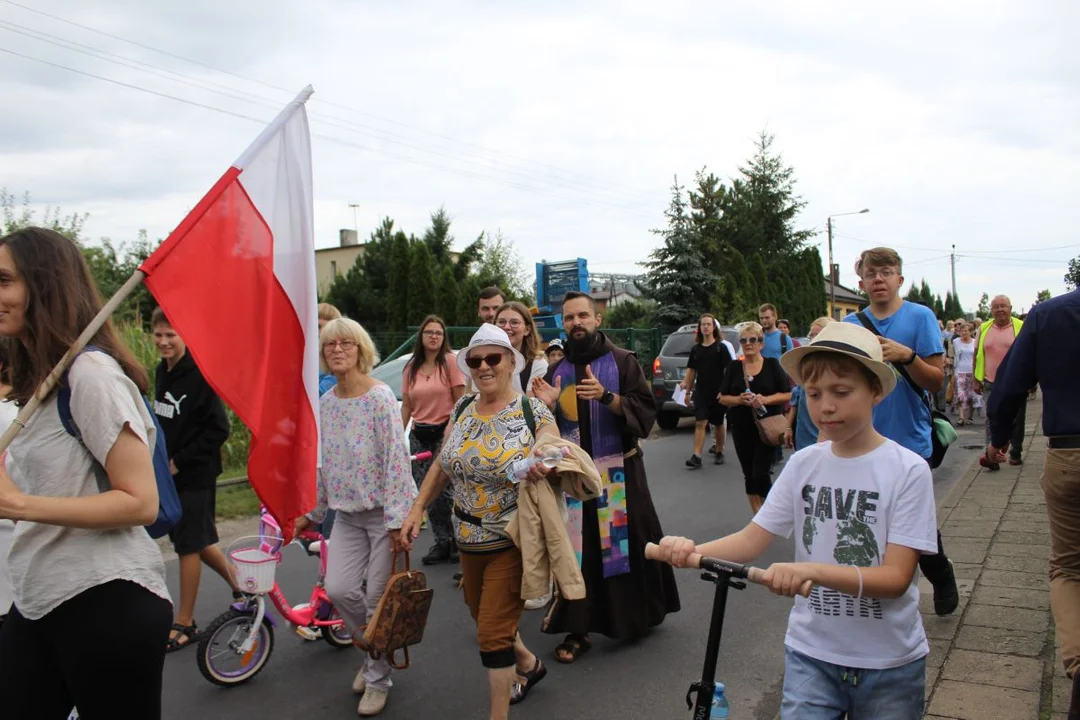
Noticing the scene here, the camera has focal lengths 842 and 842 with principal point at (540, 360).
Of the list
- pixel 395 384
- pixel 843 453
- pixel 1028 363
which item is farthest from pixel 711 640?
pixel 395 384

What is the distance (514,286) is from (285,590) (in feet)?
125

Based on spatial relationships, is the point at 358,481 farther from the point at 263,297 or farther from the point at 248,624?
the point at 263,297

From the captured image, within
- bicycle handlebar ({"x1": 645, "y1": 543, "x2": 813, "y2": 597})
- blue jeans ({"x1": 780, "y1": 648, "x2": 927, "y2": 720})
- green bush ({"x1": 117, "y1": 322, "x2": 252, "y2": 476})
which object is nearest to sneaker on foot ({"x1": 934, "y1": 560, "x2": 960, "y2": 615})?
blue jeans ({"x1": 780, "y1": 648, "x2": 927, "y2": 720})

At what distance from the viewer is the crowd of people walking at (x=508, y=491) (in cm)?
226

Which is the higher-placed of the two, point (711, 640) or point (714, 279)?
point (714, 279)

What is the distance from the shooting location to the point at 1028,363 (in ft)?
12.9

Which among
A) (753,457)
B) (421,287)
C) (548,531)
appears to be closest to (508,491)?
(548,531)

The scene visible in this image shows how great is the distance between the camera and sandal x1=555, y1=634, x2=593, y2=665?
4758mm

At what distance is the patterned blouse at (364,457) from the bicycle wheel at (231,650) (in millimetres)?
681

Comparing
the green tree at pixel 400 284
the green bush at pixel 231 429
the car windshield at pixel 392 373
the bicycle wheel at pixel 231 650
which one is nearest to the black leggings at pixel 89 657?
the bicycle wheel at pixel 231 650

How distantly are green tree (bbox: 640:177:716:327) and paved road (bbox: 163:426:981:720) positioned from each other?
89.3 feet

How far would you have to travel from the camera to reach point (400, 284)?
28375 mm

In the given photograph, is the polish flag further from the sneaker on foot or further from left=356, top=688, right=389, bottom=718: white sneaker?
the sneaker on foot

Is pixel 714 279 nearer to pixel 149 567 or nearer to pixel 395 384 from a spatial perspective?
pixel 395 384
